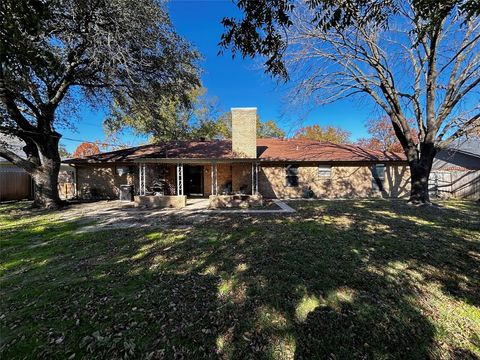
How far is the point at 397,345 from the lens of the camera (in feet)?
8.09

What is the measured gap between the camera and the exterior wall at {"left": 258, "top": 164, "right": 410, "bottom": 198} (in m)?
15.5

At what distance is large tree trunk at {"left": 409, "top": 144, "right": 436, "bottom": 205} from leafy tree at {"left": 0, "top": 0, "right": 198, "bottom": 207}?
11744 millimetres

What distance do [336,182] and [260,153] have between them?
539 centimetres

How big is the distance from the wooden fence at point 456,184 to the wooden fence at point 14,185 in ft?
88.2

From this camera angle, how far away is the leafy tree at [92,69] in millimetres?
7098

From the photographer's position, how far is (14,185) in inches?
558

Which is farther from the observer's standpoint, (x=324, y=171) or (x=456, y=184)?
(x=456, y=184)

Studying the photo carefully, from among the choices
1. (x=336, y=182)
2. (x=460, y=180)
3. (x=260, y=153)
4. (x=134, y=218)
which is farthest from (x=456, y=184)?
(x=134, y=218)

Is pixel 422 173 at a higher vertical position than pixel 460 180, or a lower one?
higher

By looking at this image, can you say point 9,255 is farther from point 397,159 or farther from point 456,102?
point 397,159

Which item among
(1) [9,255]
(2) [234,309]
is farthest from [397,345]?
(1) [9,255]

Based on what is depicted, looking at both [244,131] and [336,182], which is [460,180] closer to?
[336,182]

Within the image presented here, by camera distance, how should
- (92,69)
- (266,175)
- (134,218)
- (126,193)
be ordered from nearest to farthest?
(134,218) → (92,69) → (126,193) → (266,175)

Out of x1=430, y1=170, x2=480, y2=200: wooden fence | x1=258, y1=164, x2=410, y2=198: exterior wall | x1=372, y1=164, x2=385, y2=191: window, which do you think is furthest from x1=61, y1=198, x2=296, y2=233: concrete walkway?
x1=430, y1=170, x2=480, y2=200: wooden fence
